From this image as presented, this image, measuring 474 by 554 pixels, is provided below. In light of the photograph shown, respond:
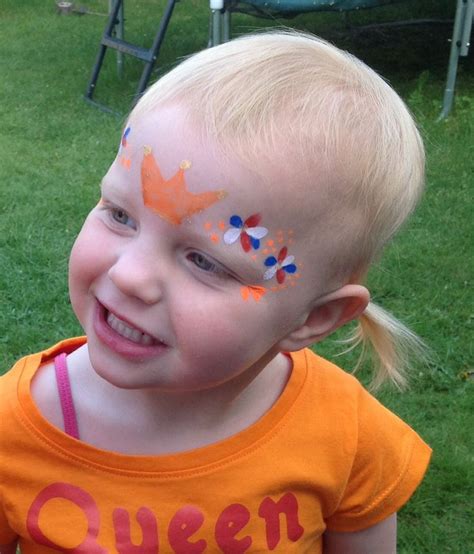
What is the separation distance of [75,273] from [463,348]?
9.33 ft

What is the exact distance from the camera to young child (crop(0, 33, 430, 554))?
145cm

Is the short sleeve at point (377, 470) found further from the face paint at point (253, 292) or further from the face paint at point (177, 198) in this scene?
the face paint at point (177, 198)

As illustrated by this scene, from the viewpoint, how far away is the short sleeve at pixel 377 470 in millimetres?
1862

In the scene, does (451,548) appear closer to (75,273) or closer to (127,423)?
(127,423)

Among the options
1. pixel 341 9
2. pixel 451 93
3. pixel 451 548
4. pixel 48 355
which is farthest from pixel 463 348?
pixel 341 9

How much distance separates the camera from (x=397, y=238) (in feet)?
15.6

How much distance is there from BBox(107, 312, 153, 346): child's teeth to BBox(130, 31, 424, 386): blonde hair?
319 mm

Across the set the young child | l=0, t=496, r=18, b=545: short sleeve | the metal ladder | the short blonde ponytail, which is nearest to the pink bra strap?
the young child

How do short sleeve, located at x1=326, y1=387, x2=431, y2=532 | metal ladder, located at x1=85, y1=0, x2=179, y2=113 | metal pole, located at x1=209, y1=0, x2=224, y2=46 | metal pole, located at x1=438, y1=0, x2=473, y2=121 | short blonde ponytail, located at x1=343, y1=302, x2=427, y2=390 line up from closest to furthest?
short sleeve, located at x1=326, y1=387, x2=431, y2=532, short blonde ponytail, located at x1=343, y1=302, x2=427, y2=390, metal pole, located at x1=209, y1=0, x2=224, y2=46, metal pole, located at x1=438, y1=0, x2=473, y2=121, metal ladder, located at x1=85, y1=0, x2=179, y2=113

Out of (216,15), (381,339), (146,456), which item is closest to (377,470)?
(381,339)

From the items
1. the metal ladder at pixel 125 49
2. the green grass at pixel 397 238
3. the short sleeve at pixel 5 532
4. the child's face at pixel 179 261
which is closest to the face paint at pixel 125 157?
the child's face at pixel 179 261

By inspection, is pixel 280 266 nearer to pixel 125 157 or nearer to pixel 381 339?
pixel 125 157

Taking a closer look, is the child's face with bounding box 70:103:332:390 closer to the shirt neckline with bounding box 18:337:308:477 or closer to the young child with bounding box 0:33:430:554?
the young child with bounding box 0:33:430:554

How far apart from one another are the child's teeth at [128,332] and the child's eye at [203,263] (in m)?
0.14
